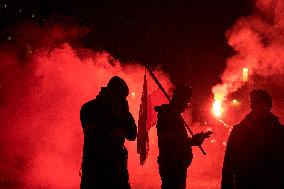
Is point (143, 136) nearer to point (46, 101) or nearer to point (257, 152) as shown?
point (257, 152)

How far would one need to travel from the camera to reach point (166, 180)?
4590 mm

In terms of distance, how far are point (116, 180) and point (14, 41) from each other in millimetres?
15263

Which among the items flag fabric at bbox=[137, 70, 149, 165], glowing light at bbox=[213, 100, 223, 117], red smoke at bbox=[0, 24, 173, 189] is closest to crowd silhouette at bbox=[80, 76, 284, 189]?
flag fabric at bbox=[137, 70, 149, 165]

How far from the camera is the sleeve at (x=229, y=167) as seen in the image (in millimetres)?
4371

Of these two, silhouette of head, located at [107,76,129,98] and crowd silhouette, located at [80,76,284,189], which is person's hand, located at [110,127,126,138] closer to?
crowd silhouette, located at [80,76,284,189]

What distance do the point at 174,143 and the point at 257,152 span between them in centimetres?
84

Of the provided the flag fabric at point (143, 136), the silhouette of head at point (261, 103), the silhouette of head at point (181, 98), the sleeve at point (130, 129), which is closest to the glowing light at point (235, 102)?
the flag fabric at point (143, 136)

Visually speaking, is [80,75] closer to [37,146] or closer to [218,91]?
[37,146]

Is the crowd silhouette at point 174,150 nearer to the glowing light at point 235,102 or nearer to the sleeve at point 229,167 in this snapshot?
the sleeve at point 229,167

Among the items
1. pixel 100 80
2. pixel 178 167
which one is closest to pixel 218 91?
pixel 100 80

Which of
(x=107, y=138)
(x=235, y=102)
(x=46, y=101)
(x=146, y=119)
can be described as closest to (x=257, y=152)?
(x=107, y=138)

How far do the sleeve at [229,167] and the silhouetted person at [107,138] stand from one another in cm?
95

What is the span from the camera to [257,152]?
439 centimetres

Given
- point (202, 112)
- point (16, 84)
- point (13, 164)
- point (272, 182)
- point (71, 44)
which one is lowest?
point (272, 182)
